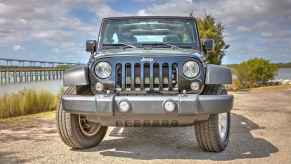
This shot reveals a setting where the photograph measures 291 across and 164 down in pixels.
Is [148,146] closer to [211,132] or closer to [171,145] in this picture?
[171,145]

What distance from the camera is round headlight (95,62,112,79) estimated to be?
13.6 ft

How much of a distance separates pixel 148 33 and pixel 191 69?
4.54 feet

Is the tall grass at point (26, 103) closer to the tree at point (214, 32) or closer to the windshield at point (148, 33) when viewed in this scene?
the windshield at point (148, 33)

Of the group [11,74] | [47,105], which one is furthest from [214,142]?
[11,74]

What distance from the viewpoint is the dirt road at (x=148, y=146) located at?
4301 millimetres

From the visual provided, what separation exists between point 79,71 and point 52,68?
4536 cm

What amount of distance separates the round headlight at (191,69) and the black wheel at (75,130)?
1.42 m

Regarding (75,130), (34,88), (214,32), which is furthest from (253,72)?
(75,130)

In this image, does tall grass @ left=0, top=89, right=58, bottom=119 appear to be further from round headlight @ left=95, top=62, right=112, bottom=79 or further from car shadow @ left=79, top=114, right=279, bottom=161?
round headlight @ left=95, top=62, right=112, bottom=79

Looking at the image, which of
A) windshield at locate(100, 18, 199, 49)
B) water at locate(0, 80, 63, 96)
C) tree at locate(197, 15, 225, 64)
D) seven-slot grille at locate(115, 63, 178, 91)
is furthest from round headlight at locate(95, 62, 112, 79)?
tree at locate(197, 15, 225, 64)

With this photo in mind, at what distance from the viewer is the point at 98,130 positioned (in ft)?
16.9

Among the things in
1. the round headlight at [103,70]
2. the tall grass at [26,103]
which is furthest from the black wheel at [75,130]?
the tall grass at [26,103]

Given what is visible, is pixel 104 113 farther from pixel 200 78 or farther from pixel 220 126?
pixel 220 126

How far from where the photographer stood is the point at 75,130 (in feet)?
14.8
